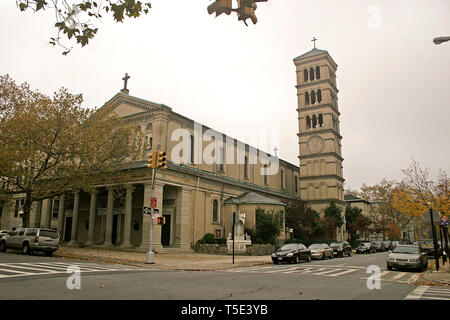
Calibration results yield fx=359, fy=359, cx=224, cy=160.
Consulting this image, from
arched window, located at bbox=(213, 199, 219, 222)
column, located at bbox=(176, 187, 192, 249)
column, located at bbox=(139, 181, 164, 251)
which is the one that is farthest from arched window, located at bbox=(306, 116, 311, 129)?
column, located at bbox=(139, 181, 164, 251)

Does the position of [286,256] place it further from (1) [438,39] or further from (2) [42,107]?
(2) [42,107]

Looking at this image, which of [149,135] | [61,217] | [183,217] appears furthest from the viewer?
[61,217]

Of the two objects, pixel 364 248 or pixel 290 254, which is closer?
pixel 290 254

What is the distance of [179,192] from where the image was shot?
116 ft

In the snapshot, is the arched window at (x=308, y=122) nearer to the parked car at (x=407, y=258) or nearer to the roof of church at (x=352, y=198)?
the roof of church at (x=352, y=198)

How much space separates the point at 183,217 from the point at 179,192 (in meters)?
2.48

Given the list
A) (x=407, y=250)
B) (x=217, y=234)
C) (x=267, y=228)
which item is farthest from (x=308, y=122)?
(x=407, y=250)

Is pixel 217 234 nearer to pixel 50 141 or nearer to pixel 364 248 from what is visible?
pixel 50 141

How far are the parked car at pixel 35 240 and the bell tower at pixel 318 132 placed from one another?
42.8m

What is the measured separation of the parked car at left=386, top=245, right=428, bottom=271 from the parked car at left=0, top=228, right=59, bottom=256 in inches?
837

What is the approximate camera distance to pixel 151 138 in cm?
3588

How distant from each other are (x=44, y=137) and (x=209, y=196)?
17.8 meters

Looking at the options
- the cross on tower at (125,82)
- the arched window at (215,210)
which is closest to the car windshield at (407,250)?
the arched window at (215,210)
